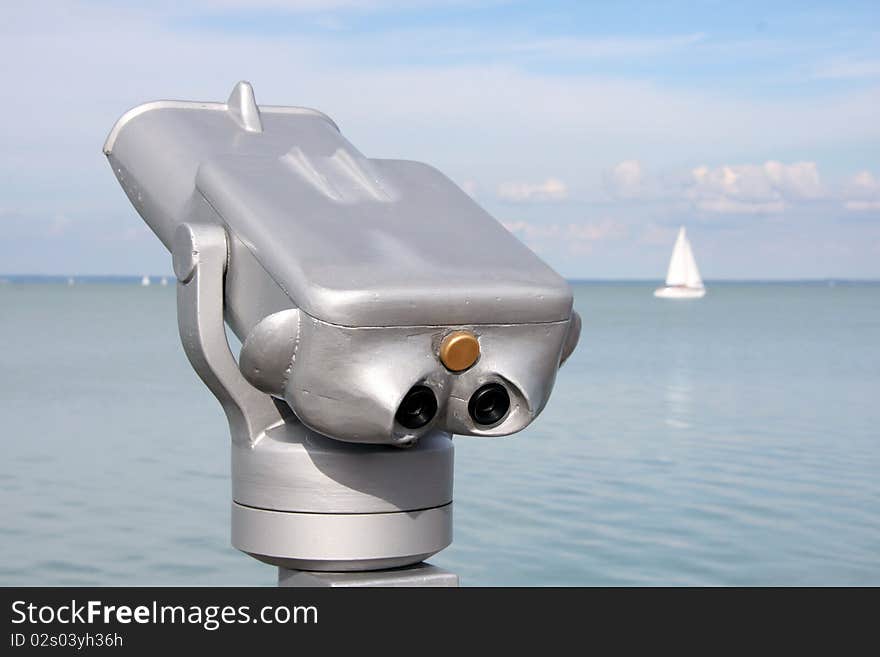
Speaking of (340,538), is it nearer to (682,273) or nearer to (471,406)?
(471,406)

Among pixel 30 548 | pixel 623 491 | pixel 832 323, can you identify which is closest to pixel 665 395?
pixel 623 491

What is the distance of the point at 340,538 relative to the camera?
105 inches

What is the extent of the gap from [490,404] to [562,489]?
8070mm

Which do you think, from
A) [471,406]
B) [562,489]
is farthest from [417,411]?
[562,489]

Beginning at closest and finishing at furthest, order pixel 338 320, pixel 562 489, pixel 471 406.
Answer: pixel 338 320, pixel 471 406, pixel 562 489

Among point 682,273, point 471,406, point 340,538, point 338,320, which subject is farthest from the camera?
point 682,273

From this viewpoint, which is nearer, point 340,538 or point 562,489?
point 340,538

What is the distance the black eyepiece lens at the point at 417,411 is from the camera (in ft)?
8.04

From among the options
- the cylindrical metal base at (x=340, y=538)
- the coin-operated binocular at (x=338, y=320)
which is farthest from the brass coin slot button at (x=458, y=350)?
the cylindrical metal base at (x=340, y=538)

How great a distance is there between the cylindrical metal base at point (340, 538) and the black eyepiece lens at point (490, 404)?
1.09 ft

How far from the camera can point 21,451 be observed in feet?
43.1

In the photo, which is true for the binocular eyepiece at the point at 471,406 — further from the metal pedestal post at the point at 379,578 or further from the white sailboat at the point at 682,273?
the white sailboat at the point at 682,273

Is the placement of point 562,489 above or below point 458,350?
below

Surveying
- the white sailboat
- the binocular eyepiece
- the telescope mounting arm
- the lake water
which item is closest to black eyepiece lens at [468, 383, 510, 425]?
the binocular eyepiece
